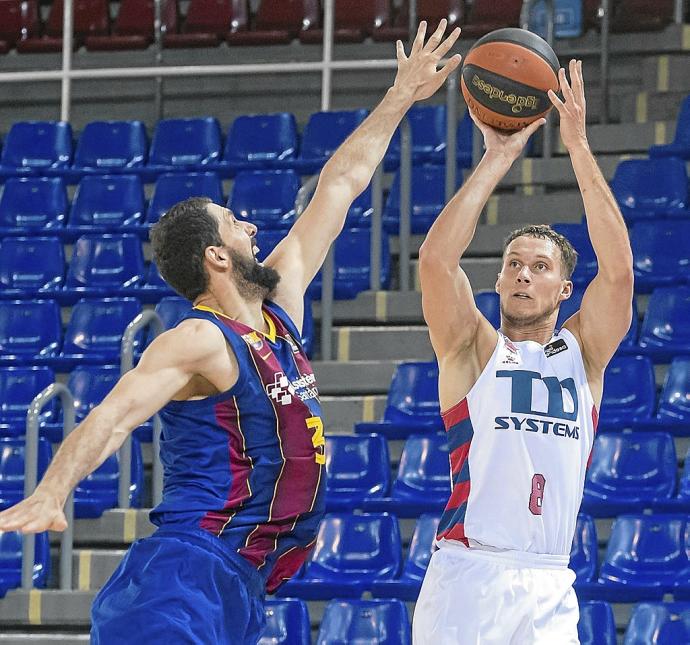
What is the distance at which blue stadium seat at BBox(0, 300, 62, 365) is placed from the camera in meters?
7.94

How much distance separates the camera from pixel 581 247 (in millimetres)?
7414

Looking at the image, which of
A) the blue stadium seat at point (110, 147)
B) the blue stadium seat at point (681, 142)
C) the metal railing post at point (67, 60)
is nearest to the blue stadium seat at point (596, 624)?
the blue stadium seat at point (681, 142)

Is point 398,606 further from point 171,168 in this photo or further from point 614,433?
point 171,168

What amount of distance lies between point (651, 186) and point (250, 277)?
4.51 metres

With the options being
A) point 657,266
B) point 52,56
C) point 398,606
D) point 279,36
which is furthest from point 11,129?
point 398,606

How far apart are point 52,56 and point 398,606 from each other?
6055 millimetres

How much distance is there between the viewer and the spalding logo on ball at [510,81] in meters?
4.28

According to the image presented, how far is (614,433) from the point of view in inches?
252

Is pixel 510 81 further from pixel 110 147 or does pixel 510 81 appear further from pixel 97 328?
pixel 110 147

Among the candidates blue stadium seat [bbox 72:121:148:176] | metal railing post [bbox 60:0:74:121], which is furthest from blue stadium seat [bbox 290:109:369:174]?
metal railing post [bbox 60:0:74:121]

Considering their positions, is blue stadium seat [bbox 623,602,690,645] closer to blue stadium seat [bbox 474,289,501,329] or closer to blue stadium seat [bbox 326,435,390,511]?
blue stadium seat [bbox 326,435,390,511]

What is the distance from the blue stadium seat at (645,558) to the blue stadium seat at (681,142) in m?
2.70

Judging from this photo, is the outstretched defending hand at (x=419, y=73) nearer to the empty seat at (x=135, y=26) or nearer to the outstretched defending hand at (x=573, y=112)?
the outstretched defending hand at (x=573, y=112)

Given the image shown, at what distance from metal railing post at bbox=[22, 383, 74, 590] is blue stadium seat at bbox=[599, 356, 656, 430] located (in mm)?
2314
